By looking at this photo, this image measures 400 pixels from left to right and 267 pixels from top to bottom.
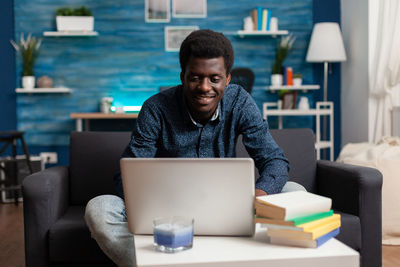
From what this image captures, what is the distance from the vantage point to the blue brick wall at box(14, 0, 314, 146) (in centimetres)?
504

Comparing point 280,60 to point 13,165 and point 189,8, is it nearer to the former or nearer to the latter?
point 189,8

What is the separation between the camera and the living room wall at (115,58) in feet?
16.6

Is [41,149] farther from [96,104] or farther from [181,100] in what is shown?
[181,100]

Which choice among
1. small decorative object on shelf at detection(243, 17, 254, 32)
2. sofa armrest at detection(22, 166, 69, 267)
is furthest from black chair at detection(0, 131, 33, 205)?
small decorative object on shelf at detection(243, 17, 254, 32)

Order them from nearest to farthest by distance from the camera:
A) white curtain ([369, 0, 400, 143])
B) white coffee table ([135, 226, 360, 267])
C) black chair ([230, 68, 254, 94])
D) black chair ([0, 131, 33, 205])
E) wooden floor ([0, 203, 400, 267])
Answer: white coffee table ([135, 226, 360, 267]), wooden floor ([0, 203, 400, 267]), white curtain ([369, 0, 400, 143]), black chair ([0, 131, 33, 205]), black chair ([230, 68, 254, 94])

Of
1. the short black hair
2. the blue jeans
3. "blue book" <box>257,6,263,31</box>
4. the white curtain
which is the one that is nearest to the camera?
the blue jeans

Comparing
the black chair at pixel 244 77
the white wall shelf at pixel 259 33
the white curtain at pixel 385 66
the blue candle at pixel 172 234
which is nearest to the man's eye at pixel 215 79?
the blue candle at pixel 172 234

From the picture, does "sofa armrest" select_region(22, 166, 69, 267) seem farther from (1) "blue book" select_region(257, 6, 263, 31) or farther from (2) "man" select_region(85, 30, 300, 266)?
(1) "blue book" select_region(257, 6, 263, 31)

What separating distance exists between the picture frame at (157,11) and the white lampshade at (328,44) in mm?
1602

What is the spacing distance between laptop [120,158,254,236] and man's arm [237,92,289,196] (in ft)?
1.55

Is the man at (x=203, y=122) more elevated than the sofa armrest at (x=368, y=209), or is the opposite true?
the man at (x=203, y=122)

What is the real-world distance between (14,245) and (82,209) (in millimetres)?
935

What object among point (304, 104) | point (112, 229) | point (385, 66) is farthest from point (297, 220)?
point (304, 104)

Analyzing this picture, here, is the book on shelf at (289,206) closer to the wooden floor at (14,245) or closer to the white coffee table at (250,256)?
the white coffee table at (250,256)
